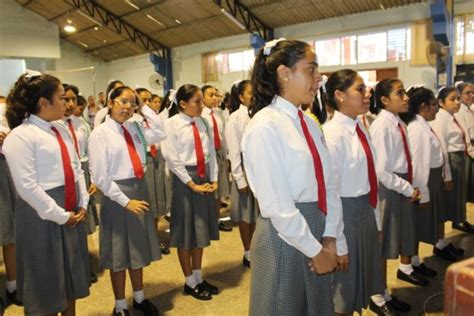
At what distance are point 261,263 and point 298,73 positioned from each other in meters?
0.76

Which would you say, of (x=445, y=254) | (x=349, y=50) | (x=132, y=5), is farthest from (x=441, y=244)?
(x=132, y=5)

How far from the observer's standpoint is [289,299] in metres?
1.58

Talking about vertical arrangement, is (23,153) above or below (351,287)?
above

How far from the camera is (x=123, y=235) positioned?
2.67 m

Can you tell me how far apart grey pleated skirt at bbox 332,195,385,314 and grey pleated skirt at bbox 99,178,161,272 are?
4.12ft

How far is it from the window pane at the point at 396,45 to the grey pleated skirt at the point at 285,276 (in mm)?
8097

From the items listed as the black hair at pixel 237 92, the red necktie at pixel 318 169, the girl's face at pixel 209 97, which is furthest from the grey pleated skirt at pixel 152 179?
the red necktie at pixel 318 169

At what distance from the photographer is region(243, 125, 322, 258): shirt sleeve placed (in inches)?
58.3

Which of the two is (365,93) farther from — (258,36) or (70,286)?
(258,36)

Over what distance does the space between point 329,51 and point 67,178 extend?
8.75 meters

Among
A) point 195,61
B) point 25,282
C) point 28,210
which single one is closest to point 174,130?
point 28,210

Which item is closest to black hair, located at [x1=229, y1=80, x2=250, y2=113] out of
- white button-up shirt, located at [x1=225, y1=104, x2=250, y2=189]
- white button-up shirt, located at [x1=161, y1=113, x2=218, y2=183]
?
white button-up shirt, located at [x1=225, y1=104, x2=250, y2=189]

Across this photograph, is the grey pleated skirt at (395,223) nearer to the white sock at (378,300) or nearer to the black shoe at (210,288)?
the white sock at (378,300)

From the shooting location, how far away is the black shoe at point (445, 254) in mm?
3742
